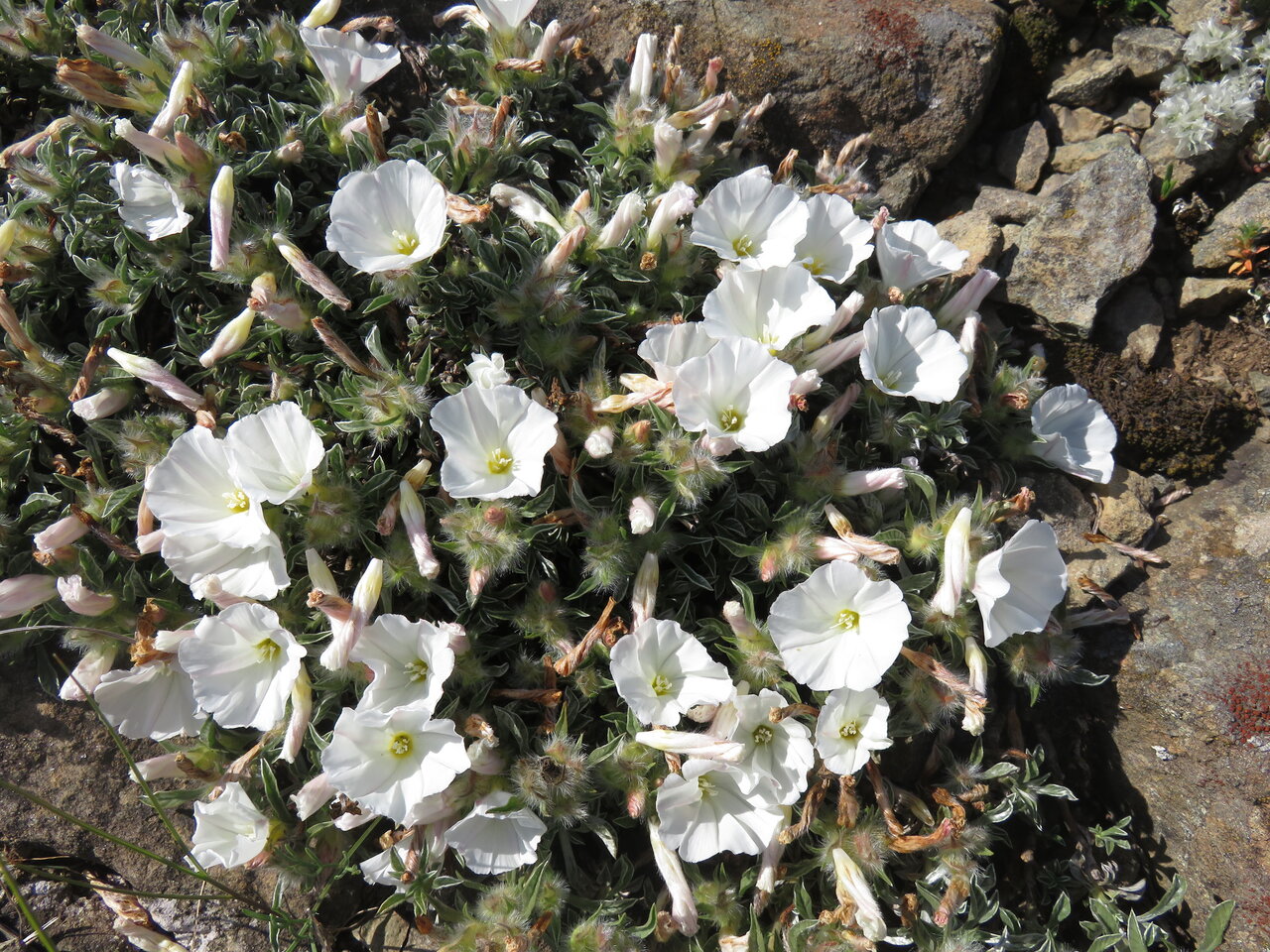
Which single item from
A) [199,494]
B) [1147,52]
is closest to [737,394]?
[199,494]

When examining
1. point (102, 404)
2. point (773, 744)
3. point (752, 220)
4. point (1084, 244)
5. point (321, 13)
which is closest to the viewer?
point (773, 744)

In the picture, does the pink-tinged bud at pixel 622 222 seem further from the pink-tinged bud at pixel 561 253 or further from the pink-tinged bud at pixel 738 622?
the pink-tinged bud at pixel 738 622

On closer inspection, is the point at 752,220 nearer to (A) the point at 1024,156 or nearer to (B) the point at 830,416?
(B) the point at 830,416

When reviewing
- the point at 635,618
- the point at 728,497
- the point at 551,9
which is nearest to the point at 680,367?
the point at 728,497

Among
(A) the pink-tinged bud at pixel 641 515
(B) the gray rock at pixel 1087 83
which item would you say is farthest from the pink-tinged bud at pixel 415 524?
(B) the gray rock at pixel 1087 83

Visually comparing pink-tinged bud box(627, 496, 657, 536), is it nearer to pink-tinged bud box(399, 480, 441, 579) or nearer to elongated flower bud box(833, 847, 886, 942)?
pink-tinged bud box(399, 480, 441, 579)

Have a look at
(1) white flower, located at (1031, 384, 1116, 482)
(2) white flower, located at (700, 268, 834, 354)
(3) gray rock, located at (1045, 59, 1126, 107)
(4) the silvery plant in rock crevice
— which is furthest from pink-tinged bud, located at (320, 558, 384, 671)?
(3) gray rock, located at (1045, 59, 1126, 107)

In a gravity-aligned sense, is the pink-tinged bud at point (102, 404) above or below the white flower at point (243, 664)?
above

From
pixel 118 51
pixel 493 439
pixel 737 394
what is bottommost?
pixel 493 439
